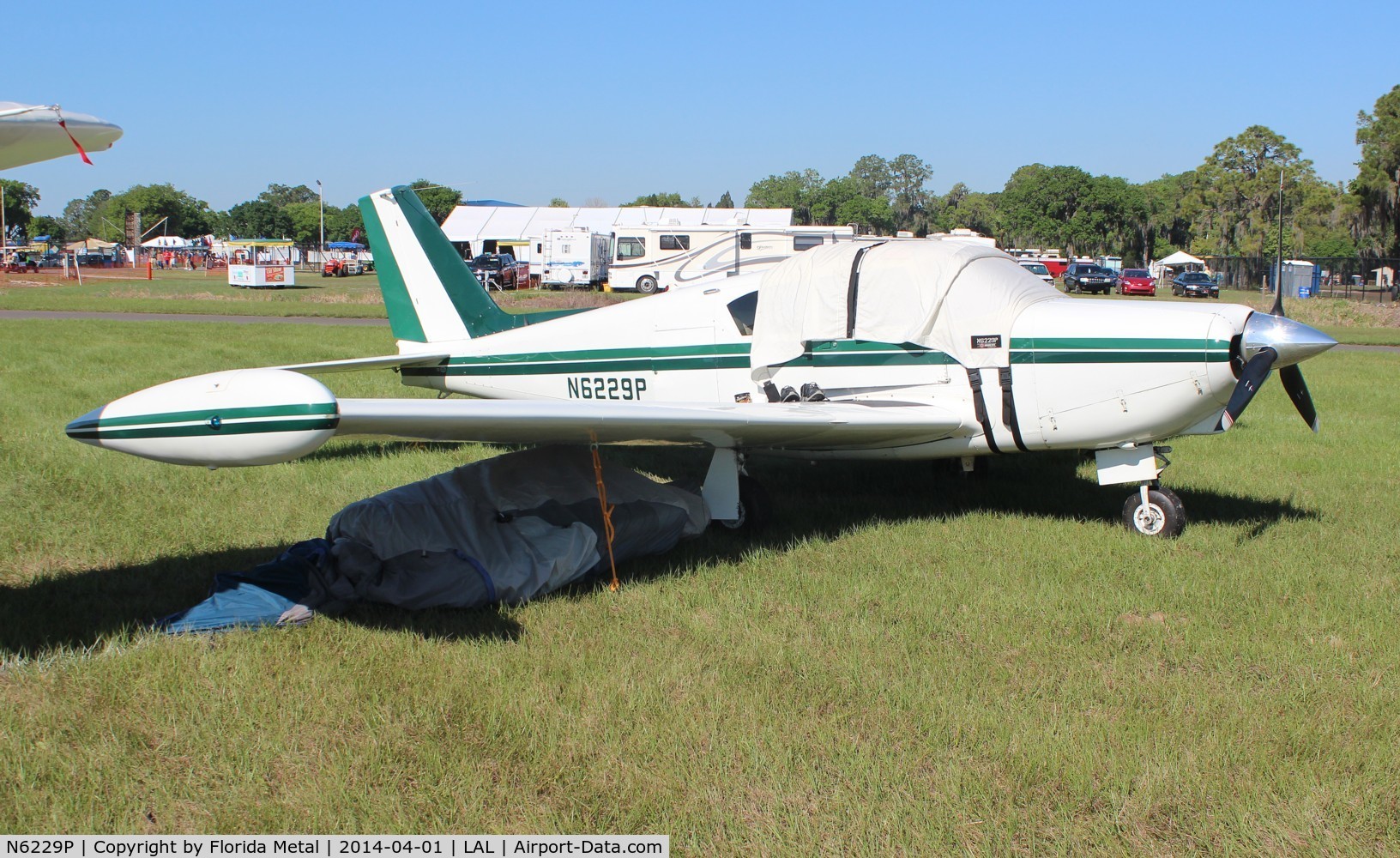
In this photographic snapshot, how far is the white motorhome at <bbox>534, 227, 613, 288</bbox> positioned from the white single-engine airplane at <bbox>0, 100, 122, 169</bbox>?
159 ft

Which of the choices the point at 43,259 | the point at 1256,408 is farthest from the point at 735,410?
the point at 43,259

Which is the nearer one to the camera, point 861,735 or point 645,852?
point 645,852

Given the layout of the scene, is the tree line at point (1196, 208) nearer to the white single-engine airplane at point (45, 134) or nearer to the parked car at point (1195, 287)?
the parked car at point (1195, 287)

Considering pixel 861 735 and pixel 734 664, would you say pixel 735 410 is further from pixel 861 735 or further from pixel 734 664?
pixel 861 735

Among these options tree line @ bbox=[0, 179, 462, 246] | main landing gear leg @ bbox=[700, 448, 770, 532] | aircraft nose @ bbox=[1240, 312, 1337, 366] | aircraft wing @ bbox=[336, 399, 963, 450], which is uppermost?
tree line @ bbox=[0, 179, 462, 246]

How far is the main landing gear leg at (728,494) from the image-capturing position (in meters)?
7.17

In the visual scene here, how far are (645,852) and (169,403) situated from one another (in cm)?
255

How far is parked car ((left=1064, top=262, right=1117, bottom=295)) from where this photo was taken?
54.6m

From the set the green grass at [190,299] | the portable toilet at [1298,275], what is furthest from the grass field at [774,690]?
the portable toilet at [1298,275]

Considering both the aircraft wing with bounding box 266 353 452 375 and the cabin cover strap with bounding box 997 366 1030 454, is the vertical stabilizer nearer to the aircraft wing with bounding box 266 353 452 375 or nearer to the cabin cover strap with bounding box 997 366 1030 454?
the aircraft wing with bounding box 266 353 452 375

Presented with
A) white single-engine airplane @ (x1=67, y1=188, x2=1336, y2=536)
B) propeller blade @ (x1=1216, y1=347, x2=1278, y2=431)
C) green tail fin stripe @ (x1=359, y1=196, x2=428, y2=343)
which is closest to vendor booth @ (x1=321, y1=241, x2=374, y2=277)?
green tail fin stripe @ (x1=359, y1=196, x2=428, y2=343)

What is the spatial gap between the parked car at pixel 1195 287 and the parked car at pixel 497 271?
34.8 m

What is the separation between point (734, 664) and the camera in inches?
195

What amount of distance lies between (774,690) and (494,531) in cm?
234
